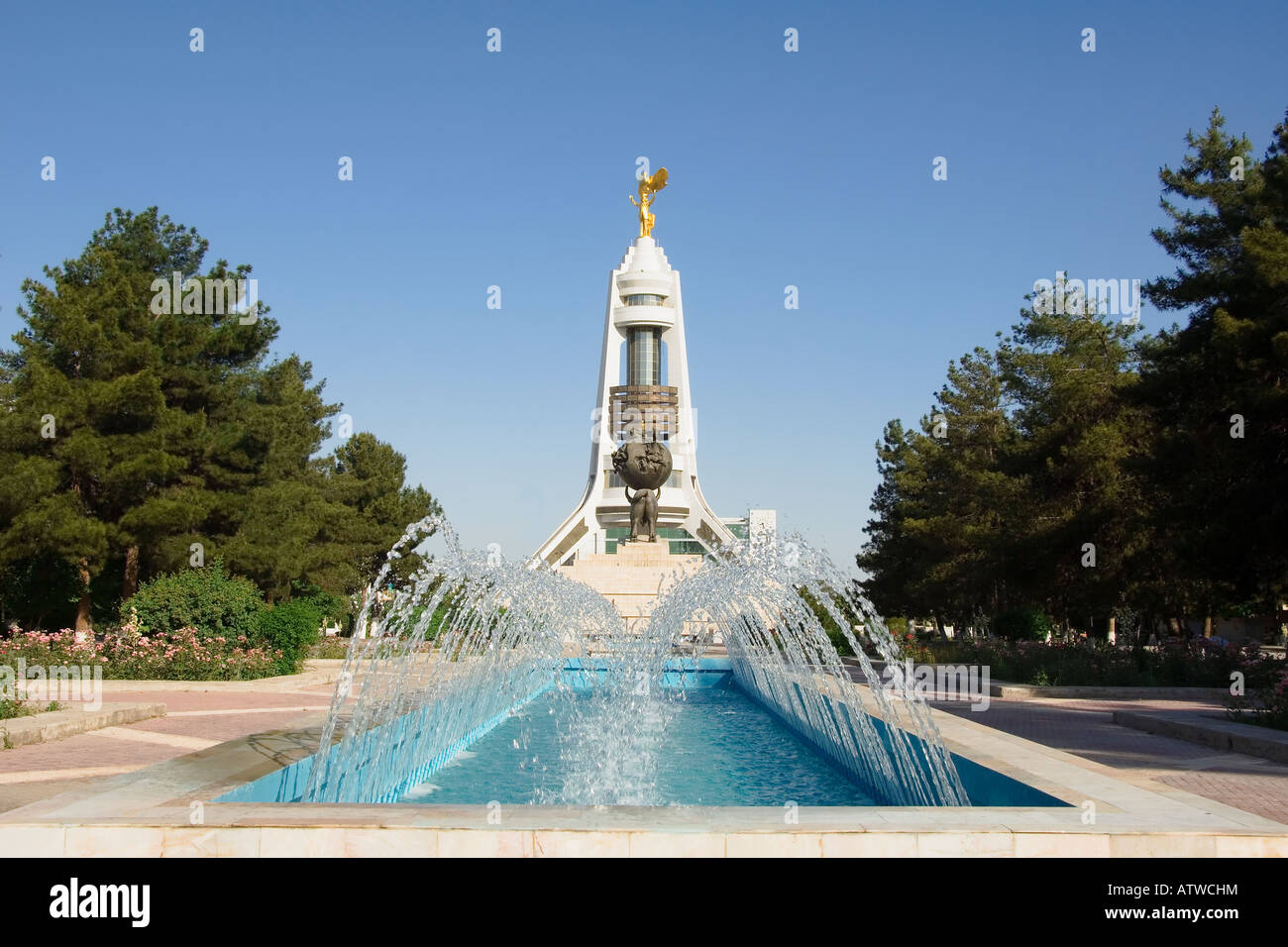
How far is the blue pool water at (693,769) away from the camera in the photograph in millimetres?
6367

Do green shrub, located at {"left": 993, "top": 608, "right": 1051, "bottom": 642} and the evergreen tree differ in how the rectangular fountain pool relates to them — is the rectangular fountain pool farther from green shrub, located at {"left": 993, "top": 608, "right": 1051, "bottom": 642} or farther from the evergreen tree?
green shrub, located at {"left": 993, "top": 608, "right": 1051, "bottom": 642}

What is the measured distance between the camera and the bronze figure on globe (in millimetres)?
25203

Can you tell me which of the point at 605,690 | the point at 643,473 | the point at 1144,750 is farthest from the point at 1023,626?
the point at 643,473

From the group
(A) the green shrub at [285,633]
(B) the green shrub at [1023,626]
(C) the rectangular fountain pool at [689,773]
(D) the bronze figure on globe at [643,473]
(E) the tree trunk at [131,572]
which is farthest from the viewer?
(D) the bronze figure on globe at [643,473]

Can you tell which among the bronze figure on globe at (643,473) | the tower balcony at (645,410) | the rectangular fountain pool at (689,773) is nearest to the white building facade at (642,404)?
the tower balcony at (645,410)

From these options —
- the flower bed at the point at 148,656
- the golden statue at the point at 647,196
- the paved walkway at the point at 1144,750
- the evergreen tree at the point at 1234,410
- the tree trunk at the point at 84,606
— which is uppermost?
the golden statue at the point at 647,196

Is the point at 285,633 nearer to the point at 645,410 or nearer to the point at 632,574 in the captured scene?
the point at 632,574

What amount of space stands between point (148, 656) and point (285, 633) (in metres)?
1.90

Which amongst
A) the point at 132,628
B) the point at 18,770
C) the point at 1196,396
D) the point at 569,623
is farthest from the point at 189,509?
the point at 1196,396

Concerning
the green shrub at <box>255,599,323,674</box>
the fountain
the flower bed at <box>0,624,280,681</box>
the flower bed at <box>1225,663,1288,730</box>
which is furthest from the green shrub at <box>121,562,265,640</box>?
the flower bed at <box>1225,663,1288,730</box>

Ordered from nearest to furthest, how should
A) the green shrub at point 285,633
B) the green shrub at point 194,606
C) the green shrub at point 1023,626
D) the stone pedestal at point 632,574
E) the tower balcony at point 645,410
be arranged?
the green shrub at point 194,606
the green shrub at point 285,633
the green shrub at point 1023,626
the stone pedestal at point 632,574
the tower balcony at point 645,410

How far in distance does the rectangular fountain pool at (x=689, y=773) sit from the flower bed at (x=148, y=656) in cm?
476

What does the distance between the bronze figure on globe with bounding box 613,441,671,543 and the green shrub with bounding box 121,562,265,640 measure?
1185cm

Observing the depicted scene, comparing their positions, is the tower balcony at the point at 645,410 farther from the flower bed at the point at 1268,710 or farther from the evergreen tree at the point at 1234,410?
the flower bed at the point at 1268,710
